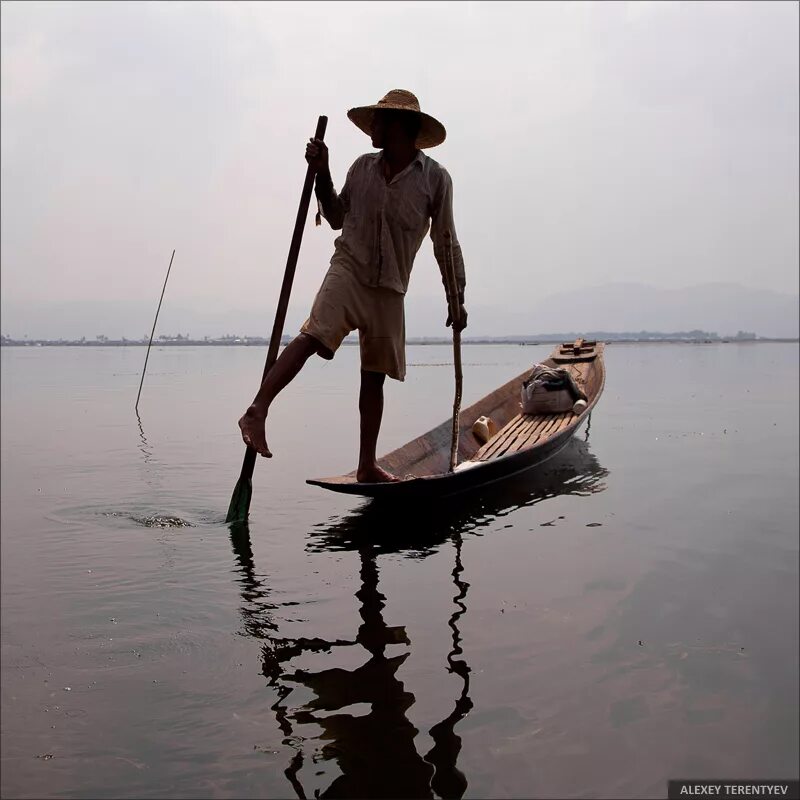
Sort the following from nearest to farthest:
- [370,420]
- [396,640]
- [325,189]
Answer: [396,640], [325,189], [370,420]

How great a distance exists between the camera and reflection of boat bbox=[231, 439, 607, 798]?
7.23 ft

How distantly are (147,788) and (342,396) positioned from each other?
56.6 ft

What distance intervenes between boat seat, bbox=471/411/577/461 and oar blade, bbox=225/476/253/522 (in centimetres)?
234

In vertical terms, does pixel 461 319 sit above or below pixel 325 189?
below

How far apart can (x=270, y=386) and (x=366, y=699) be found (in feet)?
6.51

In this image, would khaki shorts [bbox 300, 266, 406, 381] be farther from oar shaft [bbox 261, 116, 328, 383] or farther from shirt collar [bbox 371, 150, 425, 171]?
shirt collar [bbox 371, 150, 425, 171]

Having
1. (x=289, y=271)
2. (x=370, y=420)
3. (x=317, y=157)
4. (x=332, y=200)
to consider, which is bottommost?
(x=370, y=420)

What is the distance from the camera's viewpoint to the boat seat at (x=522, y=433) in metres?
7.29

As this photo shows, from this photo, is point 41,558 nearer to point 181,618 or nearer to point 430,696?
point 181,618

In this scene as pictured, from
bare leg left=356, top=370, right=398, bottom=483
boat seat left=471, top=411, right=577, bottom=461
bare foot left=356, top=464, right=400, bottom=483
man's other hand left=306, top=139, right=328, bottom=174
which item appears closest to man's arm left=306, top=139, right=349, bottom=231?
man's other hand left=306, top=139, right=328, bottom=174

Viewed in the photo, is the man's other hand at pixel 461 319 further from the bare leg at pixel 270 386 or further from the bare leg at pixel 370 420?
the bare leg at pixel 270 386

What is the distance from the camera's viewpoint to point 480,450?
750cm

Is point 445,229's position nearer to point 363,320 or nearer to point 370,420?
point 363,320

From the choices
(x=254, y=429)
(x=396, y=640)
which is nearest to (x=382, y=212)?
(x=254, y=429)
